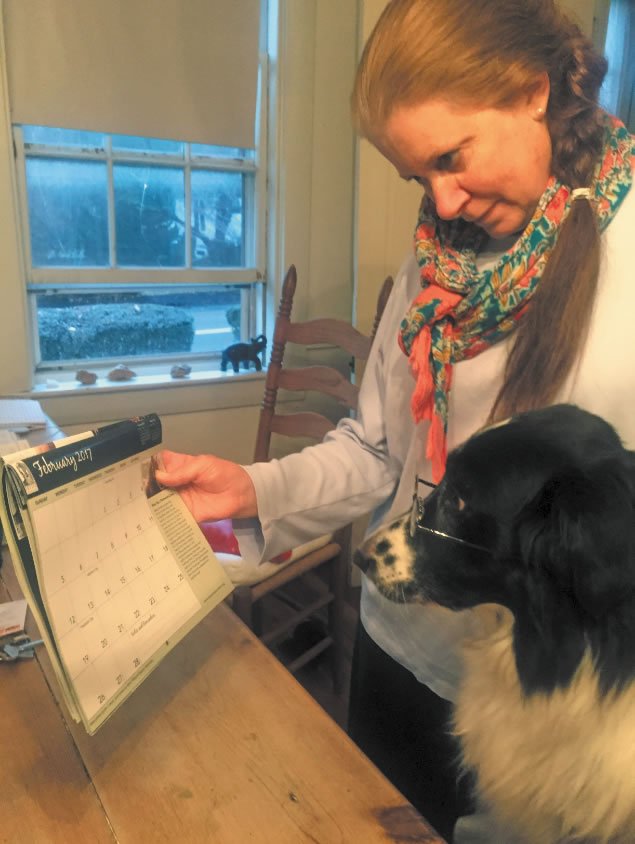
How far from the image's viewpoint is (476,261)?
0.94m

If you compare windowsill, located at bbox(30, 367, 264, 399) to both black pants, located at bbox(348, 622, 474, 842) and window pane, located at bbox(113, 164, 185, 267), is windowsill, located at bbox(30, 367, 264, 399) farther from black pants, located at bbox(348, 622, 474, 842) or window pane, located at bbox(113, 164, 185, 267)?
black pants, located at bbox(348, 622, 474, 842)

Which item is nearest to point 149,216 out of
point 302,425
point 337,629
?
point 302,425

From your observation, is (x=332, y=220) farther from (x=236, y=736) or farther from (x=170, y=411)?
(x=236, y=736)

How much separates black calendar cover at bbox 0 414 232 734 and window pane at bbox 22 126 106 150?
1675mm

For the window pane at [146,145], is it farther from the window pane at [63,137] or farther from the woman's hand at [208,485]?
the woman's hand at [208,485]

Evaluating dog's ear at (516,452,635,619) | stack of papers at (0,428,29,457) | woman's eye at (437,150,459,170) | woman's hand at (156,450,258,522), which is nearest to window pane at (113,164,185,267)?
stack of papers at (0,428,29,457)

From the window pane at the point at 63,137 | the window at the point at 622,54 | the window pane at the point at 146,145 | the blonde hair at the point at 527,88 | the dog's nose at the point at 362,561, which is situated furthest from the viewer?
the window at the point at 622,54

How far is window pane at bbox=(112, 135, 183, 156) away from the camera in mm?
2168

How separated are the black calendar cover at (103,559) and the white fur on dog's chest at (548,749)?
1.13 feet

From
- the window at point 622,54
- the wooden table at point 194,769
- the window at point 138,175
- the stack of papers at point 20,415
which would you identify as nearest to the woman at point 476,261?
the wooden table at point 194,769

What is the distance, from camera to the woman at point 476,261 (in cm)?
76

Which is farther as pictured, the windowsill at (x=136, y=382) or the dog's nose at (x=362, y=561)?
the windowsill at (x=136, y=382)

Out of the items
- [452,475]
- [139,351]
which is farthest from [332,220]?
[452,475]

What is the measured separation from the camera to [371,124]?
82 centimetres
